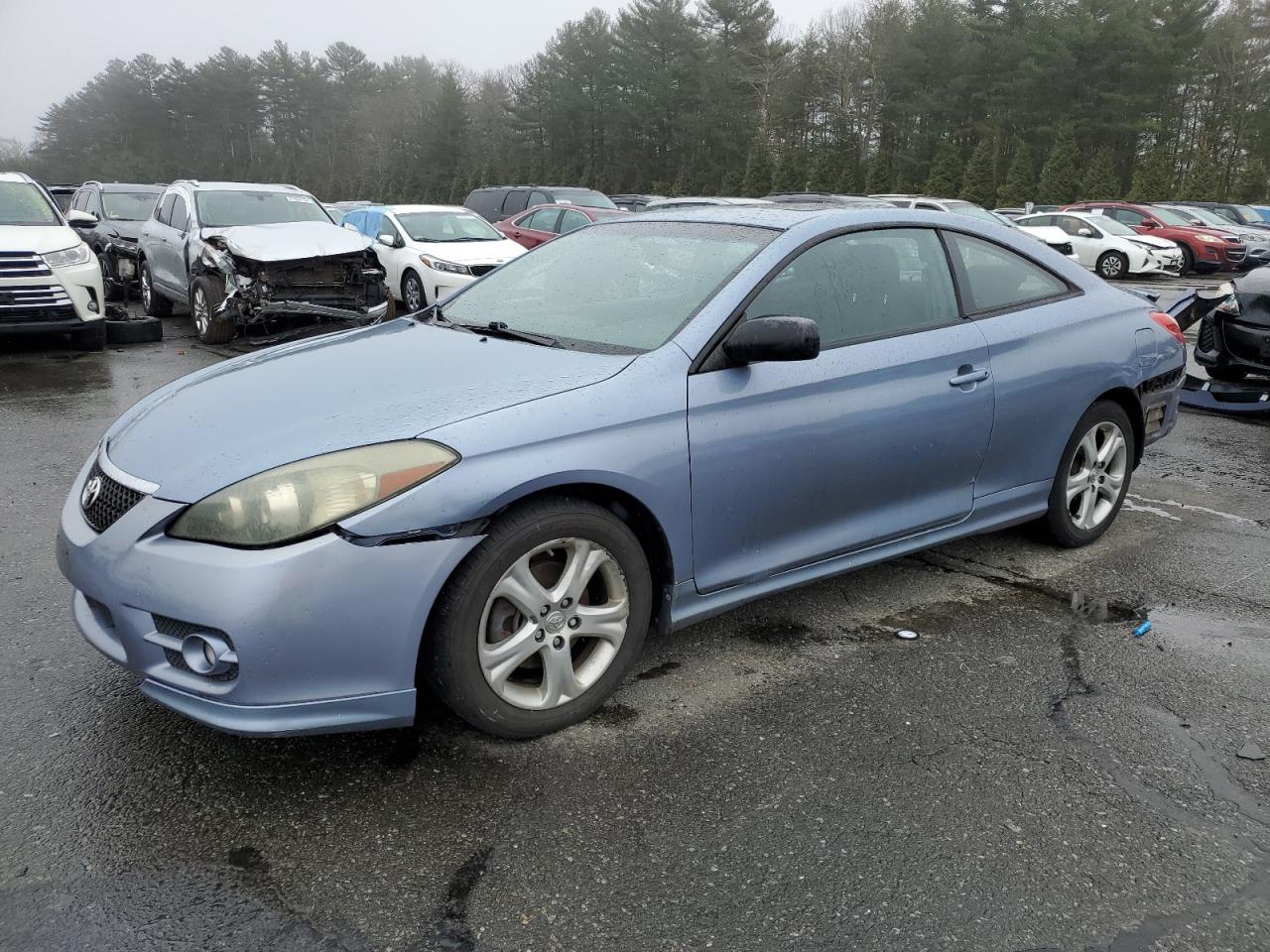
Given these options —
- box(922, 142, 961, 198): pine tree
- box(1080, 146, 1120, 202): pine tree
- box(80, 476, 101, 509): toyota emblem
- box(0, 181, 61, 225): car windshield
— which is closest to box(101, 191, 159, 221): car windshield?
box(0, 181, 61, 225): car windshield

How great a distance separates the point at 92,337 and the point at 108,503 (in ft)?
29.0

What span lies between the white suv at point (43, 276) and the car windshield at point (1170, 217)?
22.8m

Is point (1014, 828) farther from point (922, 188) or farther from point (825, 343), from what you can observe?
point (922, 188)

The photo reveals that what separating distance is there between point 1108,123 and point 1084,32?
3679 mm

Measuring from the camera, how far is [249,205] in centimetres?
1166

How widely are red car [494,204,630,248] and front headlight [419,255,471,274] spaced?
4.22 m

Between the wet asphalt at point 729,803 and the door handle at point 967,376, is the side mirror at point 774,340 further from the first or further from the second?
the wet asphalt at point 729,803

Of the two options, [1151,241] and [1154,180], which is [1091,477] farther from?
[1154,180]

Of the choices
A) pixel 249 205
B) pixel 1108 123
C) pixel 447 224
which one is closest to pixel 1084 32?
pixel 1108 123

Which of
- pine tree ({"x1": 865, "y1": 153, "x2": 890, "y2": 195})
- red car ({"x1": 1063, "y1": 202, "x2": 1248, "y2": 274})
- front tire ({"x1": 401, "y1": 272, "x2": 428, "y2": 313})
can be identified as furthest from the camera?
pine tree ({"x1": 865, "y1": 153, "x2": 890, "y2": 195})

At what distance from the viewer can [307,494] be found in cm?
264

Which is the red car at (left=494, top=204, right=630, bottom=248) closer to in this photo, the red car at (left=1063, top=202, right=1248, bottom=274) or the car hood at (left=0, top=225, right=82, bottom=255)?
the car hood at (left=0, top=225, right=82, bottom=255)

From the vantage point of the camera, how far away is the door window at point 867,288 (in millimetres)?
3600

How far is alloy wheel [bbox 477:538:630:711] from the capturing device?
2.86 metres
